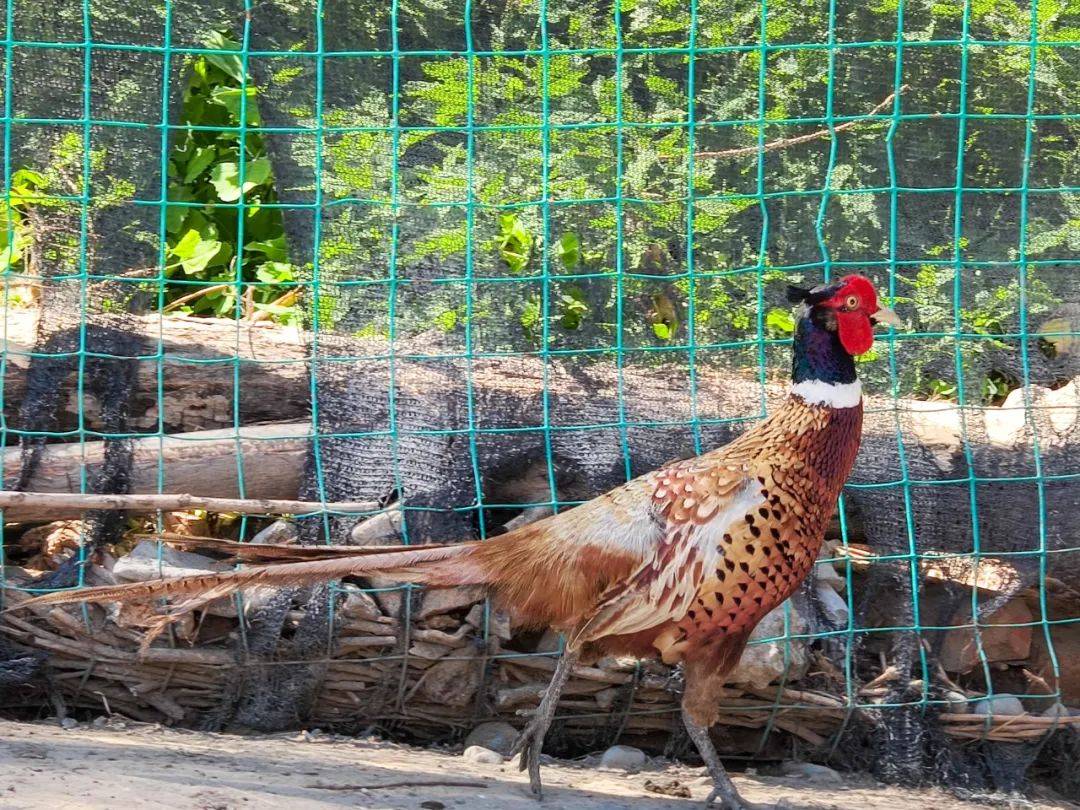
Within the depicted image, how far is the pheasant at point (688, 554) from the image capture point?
9.78 feet

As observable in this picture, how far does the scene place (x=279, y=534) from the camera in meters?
3.55

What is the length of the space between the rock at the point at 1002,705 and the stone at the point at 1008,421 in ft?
2.35

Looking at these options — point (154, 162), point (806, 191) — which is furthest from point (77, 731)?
point (806, 191)

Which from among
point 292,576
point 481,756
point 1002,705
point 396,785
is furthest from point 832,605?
point 292,576

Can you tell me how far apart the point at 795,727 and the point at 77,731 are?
1930mm

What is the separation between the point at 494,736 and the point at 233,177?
211 cm

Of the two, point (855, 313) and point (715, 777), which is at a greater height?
point (855, 313)

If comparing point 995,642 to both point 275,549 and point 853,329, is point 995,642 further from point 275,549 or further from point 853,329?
point 275,549

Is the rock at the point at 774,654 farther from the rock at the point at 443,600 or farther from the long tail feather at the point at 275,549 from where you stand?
the long tail feather at the point at 275,549

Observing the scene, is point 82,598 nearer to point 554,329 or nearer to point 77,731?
point 77,731

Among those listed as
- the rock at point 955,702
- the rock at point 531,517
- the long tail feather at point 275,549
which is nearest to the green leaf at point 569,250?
the rock at point 531,517

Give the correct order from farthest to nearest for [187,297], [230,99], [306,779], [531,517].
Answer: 1. [230,99]
2. [187,297]
3. [531,517]
4. [306,779]

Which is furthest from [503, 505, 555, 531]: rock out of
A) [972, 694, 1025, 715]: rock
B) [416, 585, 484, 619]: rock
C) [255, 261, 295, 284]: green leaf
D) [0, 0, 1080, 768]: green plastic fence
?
[255, 261, 295, 284]: green leaf

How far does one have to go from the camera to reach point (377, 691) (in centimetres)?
357
